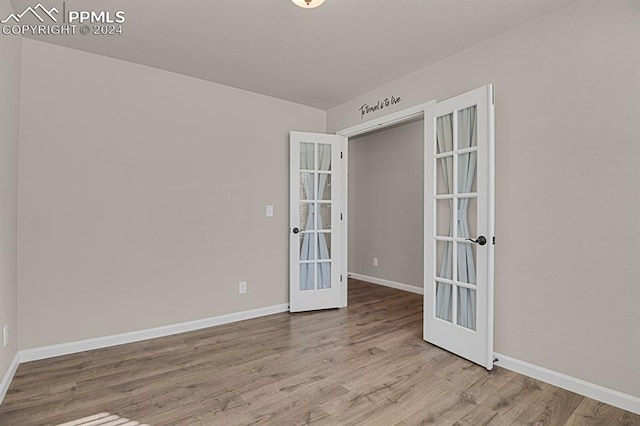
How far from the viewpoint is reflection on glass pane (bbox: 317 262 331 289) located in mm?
4117

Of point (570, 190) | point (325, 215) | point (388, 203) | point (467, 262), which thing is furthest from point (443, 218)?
point (388, 203)

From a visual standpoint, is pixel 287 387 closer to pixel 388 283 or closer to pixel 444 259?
pixel 444 259

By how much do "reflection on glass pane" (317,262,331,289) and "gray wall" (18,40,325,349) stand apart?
44 centimetres

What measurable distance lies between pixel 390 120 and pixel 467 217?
1.40 metres

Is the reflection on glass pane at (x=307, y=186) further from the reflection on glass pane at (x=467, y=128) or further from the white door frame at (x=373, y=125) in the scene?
the reflection on glass pane at (x=467, y=128)

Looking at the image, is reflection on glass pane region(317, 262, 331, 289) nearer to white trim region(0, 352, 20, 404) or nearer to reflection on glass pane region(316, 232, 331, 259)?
reflection on glass pane region(316, 232, 331, 259)

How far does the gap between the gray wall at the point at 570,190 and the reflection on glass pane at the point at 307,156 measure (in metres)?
1.94

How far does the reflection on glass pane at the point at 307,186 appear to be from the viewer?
13.3 feet

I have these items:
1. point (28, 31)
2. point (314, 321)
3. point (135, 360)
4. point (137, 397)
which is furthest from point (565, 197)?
point (28, 31)

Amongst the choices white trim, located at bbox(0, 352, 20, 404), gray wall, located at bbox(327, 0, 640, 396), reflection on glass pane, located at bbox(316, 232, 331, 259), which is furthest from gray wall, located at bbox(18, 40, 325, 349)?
gray wall, located at bbox(327, 0, 640, 396)

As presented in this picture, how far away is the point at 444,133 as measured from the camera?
2955 millimetres

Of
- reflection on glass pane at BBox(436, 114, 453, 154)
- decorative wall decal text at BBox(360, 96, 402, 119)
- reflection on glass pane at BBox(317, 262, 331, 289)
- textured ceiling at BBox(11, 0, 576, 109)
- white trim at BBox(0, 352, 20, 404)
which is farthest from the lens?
reflection on glass pane at BBox(317, 262, 331, 289)

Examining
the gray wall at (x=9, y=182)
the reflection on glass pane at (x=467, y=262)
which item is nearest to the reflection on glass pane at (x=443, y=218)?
the reflection on glass pane at (x=467, y=262)

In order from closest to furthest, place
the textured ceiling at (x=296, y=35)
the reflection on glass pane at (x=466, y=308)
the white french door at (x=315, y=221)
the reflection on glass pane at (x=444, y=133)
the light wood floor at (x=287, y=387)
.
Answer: the light wood floor at (x=287, y=387) → the textured ceiling at (x=296, y=35) → the reflection on glass pane at (x=466, y=308) → the reflection on glass pane at (x=444, y=133) → the white french door at (x=315, y=221)
